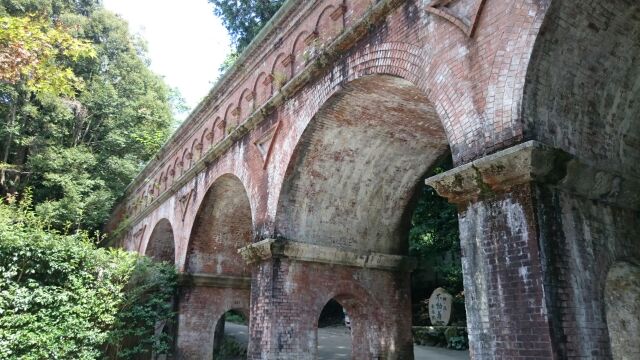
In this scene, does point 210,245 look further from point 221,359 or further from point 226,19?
point 226,19

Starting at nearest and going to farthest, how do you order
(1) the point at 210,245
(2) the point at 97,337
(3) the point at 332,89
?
(3) the point at 332,89
(2) the point at 97,337
(1) the point at 210,245

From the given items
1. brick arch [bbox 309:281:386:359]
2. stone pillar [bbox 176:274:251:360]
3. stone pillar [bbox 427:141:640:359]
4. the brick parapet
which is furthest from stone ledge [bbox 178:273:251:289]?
stone pillar [bbox 427:141:640:359]

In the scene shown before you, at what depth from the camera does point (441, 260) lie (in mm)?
17328

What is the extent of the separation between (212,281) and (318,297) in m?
5.26

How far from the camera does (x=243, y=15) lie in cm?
2138

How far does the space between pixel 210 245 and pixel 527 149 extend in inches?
420

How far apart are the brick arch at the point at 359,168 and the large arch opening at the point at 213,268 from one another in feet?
12.4

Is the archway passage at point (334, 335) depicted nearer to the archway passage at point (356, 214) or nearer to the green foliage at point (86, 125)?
the archway passage at point (356, 214)

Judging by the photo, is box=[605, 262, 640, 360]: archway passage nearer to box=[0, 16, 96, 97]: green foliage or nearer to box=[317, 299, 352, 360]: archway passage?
box=[317, 299, 352, 360]: archway passage

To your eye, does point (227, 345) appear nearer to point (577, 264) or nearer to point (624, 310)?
point (624, 310)

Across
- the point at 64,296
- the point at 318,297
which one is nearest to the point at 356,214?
the point at 318,297

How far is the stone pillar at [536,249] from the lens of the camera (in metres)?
4.05

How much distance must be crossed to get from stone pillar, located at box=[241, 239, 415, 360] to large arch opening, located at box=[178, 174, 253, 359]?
3894mm

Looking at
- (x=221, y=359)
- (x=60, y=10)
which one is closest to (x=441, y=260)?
(x=221, y=359)
